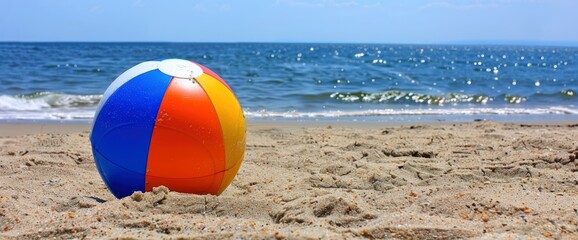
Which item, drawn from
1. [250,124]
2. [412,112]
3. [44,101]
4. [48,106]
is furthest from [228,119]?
[44,101]

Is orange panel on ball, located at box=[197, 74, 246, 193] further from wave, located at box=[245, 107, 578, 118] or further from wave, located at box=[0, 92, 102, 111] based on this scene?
wave, located at box=[0, 92, 102, 111]

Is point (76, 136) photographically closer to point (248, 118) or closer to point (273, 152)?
point (273, 152)

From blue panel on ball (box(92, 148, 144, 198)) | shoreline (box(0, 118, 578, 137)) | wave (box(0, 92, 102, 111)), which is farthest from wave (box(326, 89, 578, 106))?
blue panel on ball (box(92, 148, 144, 198))

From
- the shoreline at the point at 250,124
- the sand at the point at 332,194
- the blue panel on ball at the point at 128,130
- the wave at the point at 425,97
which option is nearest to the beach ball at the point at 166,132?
the blue panel on ball at the point at 128,130

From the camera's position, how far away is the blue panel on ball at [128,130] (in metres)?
3.58

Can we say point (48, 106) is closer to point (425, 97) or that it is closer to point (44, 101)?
point (44, 101)

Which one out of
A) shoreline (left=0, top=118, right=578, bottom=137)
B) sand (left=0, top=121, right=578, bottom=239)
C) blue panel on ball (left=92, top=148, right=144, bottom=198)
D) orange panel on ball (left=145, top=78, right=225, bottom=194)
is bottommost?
shoreline (left=0, top=118, right=578, bottom=137)

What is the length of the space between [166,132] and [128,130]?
257 mm

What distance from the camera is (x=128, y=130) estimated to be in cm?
360

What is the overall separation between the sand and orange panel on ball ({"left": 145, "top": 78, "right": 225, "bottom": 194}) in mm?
118

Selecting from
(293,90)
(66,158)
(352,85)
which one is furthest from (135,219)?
(352,85)

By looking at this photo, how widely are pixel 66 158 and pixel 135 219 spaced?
270 cm

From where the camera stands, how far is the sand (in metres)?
3.21

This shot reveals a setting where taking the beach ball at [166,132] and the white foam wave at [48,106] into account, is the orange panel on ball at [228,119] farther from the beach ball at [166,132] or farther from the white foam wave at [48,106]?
the white foam wave at [48,106]
